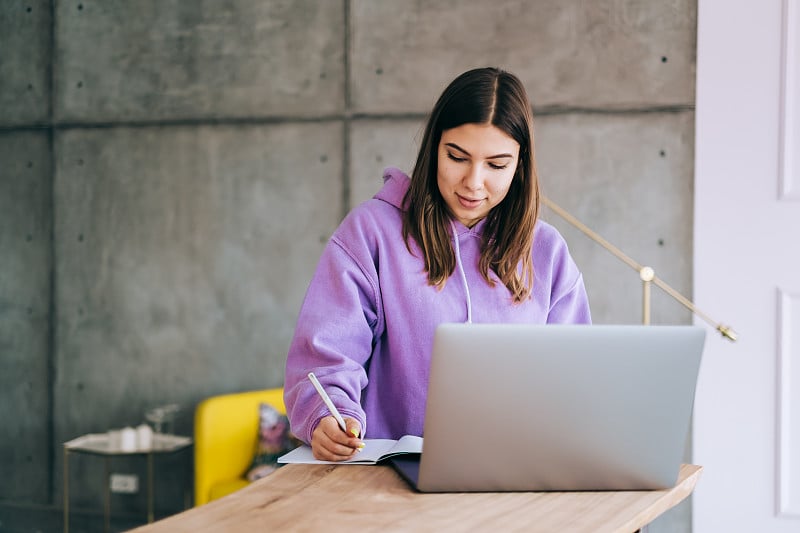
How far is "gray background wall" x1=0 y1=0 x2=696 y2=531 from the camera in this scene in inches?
128

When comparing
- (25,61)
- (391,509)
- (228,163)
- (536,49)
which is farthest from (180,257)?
(391,509)

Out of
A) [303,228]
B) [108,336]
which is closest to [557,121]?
[303,228]

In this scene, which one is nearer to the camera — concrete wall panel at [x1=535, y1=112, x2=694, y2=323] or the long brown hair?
the long brown hair

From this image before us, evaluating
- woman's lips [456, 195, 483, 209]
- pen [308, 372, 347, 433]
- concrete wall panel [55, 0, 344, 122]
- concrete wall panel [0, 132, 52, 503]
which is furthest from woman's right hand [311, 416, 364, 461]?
concrete wall panel [0, 132, 52, 503]

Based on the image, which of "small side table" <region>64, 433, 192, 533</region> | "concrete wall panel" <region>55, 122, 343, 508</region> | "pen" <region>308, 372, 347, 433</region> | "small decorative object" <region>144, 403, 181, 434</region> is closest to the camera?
"pen" <region>308, 372, 347, 433</region>

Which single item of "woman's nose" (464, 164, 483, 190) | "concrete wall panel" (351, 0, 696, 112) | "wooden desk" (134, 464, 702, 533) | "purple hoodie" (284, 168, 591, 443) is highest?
"concrete wall panel" (351, 0, 696, 112)

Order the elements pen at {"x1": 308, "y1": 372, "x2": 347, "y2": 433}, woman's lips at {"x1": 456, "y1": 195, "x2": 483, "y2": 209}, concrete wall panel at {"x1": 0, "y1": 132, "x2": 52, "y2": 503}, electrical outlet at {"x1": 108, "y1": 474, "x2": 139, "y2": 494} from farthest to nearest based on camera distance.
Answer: concrete wall panel at {"x1": 0, "y1": 132, "x2": 52, "y2": 503}
electrical outlet at {"x1": 108, "y1": 474, "x2": 139, "y2": 494}
woman's lips at {"x1": 456, "y1": 195, "x2": 483, "y2": 209}
pen at {"x1": 308, "y1": 372, "x2": 347, "y2": 433}

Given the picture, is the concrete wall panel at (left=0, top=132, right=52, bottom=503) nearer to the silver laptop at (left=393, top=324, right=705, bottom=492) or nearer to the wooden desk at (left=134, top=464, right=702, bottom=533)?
the wooden desk at (left=134, top=464, right=702, bottom=533)

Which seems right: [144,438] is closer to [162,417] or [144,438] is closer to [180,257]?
[162,417]

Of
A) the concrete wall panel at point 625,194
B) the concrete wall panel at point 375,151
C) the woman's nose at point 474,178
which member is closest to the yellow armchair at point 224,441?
the concrete wall panel at point 375,151

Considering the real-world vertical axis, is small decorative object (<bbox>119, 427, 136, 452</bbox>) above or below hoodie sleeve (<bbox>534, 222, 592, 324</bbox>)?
below

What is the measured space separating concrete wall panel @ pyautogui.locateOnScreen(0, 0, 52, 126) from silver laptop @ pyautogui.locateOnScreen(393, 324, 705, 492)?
3337 mm

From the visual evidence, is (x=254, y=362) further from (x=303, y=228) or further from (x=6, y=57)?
(x=6, y=57)

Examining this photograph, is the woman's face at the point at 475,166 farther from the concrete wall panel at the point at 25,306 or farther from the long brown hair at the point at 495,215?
the concrete wall panel at the point at 25,306
